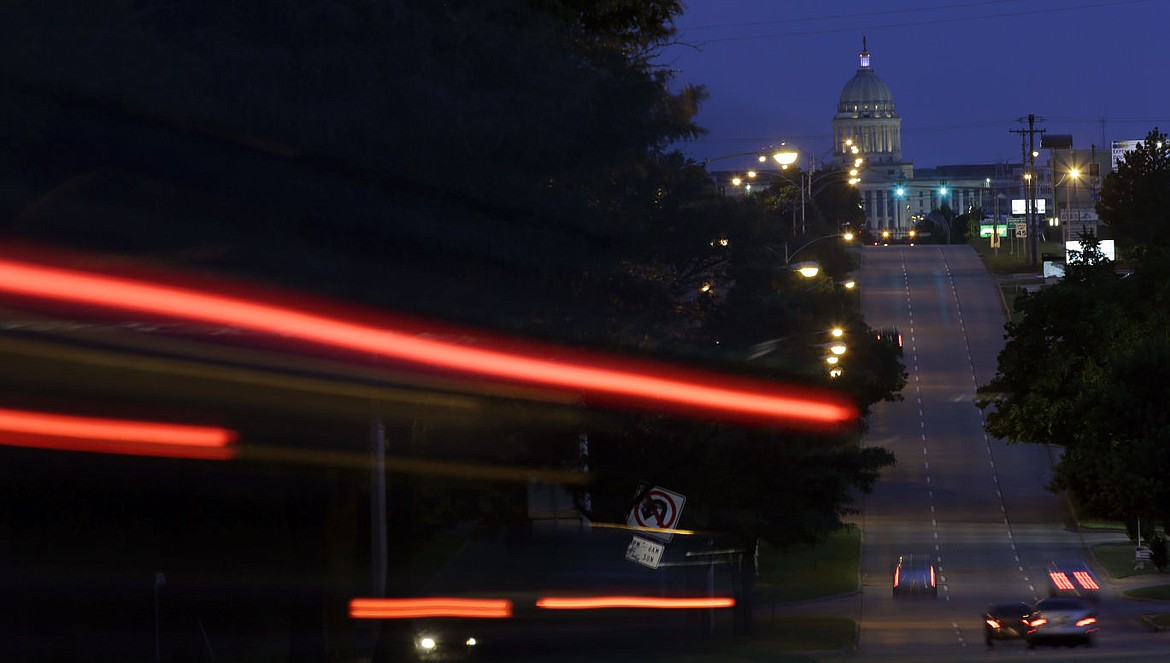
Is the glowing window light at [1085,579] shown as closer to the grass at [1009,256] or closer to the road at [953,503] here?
the road at [953,503]

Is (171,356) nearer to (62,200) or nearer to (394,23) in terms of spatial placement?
(62,200)

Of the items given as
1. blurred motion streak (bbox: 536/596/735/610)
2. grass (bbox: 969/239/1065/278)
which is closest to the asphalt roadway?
blurred motion streak (bbox: 536/596/735/610)

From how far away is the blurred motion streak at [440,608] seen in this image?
19.3 m

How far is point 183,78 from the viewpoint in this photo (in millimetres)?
16594

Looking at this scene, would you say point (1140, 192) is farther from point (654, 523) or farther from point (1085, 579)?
point (654, 523)

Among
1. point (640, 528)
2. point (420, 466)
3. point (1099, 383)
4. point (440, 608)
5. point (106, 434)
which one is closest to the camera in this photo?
point (106, 434)

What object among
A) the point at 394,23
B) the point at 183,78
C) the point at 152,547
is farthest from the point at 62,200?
the point at 152,547

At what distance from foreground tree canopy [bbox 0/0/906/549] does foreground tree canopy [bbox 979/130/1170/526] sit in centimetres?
1427

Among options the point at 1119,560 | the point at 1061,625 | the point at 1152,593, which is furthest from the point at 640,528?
the point at 1119,560

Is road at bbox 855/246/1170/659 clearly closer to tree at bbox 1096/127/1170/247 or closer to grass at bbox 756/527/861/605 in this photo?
grass at bbox 756/527/861/605

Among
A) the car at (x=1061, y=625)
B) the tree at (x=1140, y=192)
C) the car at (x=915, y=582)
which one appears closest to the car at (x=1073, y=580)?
the car at (x=915, y=582)

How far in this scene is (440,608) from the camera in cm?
2031

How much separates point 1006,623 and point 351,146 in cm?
1978

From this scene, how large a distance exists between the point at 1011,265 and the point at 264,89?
4260 inches
